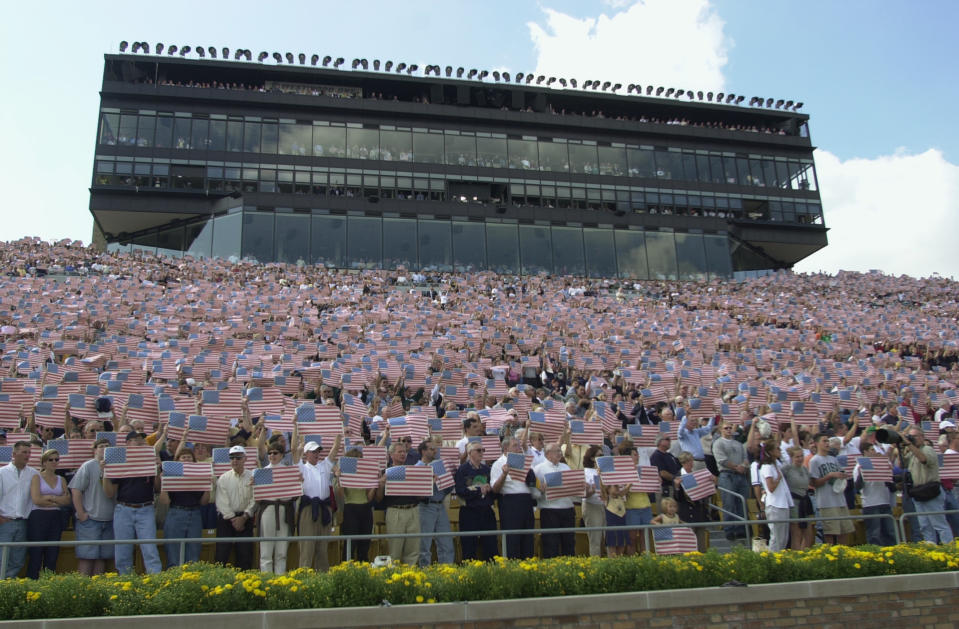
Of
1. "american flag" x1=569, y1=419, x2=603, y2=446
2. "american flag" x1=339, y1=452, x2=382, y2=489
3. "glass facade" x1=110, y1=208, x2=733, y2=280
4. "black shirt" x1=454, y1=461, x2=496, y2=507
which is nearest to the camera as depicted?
"american flag" x1=339, y1=452, x2=382, y2=489

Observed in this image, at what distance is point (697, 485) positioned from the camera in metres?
10.6

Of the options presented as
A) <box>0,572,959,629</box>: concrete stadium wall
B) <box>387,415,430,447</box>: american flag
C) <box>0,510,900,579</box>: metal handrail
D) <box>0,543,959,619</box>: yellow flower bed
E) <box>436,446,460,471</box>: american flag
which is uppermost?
<box>387,415,430,447</box>: american flag

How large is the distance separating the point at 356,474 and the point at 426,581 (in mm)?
2024

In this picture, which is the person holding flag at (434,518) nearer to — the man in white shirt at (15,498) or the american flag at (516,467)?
the american flag at (516,467)

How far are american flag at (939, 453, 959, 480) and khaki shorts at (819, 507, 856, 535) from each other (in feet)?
5.42

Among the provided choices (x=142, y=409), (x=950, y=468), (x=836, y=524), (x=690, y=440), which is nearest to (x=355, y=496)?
(x=142, y=409)

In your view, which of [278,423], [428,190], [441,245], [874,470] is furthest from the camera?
[428,190]

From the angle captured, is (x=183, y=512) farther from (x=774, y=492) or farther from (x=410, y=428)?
(x=774, y=492)

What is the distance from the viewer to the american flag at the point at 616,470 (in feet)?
33.9

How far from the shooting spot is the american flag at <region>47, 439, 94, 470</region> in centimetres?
976

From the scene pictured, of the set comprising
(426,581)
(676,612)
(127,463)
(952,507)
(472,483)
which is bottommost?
(676,612)

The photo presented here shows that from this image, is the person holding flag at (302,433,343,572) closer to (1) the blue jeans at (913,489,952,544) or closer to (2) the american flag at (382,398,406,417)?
(2) the american flag at (382,398,406,417)

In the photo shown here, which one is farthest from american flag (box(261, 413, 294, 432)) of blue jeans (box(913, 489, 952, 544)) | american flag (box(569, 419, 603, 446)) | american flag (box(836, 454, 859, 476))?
blue jeans (box(913, 489, 952, 544))

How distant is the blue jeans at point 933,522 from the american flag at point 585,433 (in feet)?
14.9
